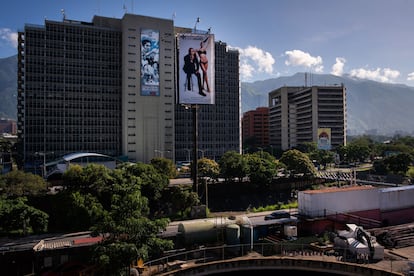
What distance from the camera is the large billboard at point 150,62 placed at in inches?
4518

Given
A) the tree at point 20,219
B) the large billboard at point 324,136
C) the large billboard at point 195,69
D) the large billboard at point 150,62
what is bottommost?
the tree at point 20,219

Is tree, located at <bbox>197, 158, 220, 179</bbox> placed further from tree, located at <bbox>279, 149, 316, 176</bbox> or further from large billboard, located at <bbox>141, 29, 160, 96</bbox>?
large billboard, located at <bbox>141, 29, 160, 96</bbox>

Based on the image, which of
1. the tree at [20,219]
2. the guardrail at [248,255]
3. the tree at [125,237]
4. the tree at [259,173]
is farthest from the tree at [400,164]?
the tree at [20,219]

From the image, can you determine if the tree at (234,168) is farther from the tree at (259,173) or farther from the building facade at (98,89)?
the building facade at (98,89)

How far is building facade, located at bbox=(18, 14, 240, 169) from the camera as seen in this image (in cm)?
10356

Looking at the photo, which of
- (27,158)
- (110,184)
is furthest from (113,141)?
(110,184)

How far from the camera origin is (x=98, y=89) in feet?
370

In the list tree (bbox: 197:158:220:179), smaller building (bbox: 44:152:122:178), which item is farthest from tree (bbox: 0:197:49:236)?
tree (bbox: 197:158:220:179)

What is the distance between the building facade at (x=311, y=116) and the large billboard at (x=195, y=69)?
10473 centimetres

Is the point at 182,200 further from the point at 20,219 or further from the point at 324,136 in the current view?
the point at 324,136

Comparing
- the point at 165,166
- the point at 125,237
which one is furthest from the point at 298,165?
the point at 125,237

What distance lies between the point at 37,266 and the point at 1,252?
435 centimetres

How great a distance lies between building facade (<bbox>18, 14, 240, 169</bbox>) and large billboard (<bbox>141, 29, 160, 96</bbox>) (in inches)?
13.6

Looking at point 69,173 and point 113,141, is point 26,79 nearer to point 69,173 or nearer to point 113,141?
point 113,141
